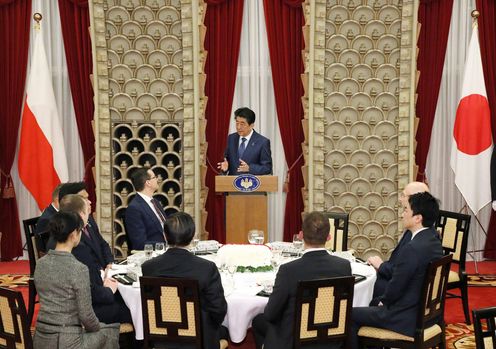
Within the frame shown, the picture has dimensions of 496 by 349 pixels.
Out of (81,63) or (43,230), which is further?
(81,63)

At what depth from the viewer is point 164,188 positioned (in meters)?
7.36

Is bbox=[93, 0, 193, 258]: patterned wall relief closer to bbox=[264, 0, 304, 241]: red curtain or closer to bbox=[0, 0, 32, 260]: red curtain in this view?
bbox=[264, 0, 304, 241]: red curtain

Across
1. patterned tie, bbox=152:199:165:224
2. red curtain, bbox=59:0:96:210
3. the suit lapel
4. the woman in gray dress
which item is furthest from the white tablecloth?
red curtain, bbox=59:0:96:210

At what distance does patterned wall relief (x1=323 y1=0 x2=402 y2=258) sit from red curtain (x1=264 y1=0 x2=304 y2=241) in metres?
0.67

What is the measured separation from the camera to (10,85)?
784 centimetres

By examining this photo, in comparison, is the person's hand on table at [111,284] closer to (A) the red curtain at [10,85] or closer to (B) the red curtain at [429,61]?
(A) the red curtain at [10,85]

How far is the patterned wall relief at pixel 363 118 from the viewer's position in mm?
7109

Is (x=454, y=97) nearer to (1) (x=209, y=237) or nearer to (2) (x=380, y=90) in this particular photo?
(2) (x=380, y=90)

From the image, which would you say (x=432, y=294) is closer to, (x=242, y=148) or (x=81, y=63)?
(x=242, y=148)

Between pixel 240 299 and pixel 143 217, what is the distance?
182 centimetres

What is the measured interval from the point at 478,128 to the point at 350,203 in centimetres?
176

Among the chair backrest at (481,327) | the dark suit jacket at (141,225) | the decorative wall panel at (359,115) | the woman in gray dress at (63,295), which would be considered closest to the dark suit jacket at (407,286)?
the chair backrest at (481,327)

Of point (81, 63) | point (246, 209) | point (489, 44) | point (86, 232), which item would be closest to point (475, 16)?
point (489, 44)

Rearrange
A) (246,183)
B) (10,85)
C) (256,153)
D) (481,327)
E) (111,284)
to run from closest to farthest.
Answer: (481,327) < (111,284) < (246,183) < (256,153) < (10,85)
